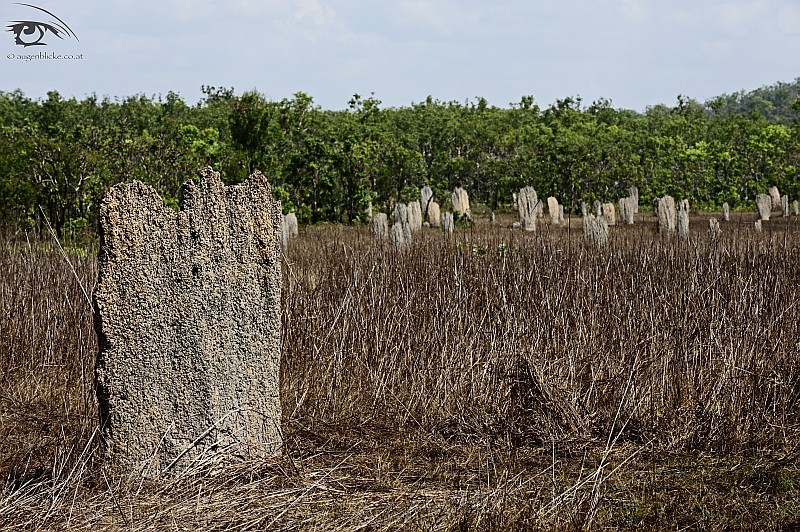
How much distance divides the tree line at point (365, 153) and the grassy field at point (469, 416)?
5.78 meters

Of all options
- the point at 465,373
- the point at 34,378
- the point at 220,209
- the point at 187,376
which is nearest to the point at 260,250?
the point at 220,209

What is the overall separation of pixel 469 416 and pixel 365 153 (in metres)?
15.6

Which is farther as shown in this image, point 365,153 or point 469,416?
point 365,153

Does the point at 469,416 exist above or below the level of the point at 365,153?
below

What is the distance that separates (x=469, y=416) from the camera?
15.6 ft

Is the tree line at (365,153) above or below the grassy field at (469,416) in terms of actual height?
above

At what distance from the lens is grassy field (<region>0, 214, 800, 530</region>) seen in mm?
3598

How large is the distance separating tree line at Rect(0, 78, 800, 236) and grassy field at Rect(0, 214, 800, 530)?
578 cm

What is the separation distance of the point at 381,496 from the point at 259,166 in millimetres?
15671

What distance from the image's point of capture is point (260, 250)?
410cm

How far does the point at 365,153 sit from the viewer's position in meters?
20.0

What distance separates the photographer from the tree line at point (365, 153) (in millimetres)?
12461

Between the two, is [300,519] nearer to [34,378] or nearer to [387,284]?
[34,378]

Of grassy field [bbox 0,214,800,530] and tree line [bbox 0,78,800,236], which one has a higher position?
tree line [bbox 0,78,800,236]
